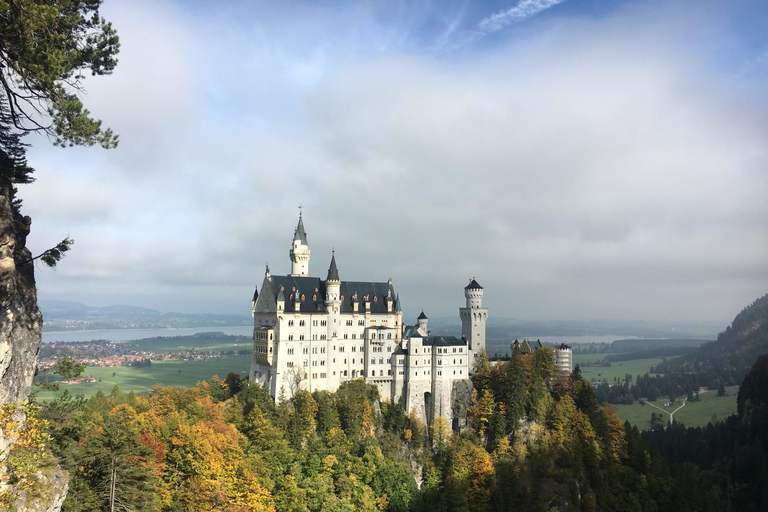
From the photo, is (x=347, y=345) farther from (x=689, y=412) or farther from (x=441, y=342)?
(x=689, y=412)

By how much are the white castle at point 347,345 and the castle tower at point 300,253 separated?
15 cm

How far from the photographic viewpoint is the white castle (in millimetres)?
80062

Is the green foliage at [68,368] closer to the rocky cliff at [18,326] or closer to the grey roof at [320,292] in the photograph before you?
the rocky cliff at [18,326]

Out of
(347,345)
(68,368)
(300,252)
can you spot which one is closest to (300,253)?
(300,252)

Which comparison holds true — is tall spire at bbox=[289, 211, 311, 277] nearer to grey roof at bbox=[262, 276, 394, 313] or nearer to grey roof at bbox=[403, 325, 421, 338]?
grey roof at bbox=[262, 276, 394, 313]

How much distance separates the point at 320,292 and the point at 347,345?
29.0ft

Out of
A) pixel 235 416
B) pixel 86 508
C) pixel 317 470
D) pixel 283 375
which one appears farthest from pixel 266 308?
pixel 86 508

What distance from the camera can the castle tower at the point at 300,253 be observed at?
88562 millimetres

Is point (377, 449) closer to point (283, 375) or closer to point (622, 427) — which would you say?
point (283, 375)

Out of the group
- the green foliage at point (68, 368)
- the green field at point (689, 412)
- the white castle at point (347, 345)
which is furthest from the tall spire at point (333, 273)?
the green field at point (689, 412)

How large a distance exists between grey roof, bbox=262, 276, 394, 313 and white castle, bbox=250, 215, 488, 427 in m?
0.15

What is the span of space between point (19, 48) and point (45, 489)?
20481mm

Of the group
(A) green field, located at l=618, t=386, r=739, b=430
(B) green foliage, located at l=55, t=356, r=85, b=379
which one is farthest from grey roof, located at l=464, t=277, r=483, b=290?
(A) green field, located at l=618, t=386, r=739, b=430

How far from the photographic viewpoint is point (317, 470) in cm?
6931
